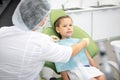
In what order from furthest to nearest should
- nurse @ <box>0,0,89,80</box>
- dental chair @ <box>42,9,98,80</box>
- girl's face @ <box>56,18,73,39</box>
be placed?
dental chair @ <box>42,9,98,80</box>, girl's face @ <box>56,18,73,39</box>, nurse @ <box>0,0,89,80</box>

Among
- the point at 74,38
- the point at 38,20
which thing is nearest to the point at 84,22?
the point at 74,38

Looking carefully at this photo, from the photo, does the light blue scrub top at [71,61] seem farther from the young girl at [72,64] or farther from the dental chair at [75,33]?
the dental chair at [75,33]

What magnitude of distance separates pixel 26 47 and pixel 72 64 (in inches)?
28.2

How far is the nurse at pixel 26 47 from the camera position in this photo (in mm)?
1487

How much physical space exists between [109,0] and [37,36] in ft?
12.9

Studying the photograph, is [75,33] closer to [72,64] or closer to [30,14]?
[72,64]

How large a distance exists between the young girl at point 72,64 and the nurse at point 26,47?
452 mm

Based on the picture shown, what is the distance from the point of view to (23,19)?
1.55 metres

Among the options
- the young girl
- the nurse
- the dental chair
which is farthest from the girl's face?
the nurse

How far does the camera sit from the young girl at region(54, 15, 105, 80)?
200cm

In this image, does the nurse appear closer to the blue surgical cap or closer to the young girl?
the blue surgical cap

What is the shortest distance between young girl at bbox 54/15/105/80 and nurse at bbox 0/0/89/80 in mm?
452

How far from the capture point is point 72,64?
2.08m

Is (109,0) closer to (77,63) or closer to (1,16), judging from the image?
(1,16)
